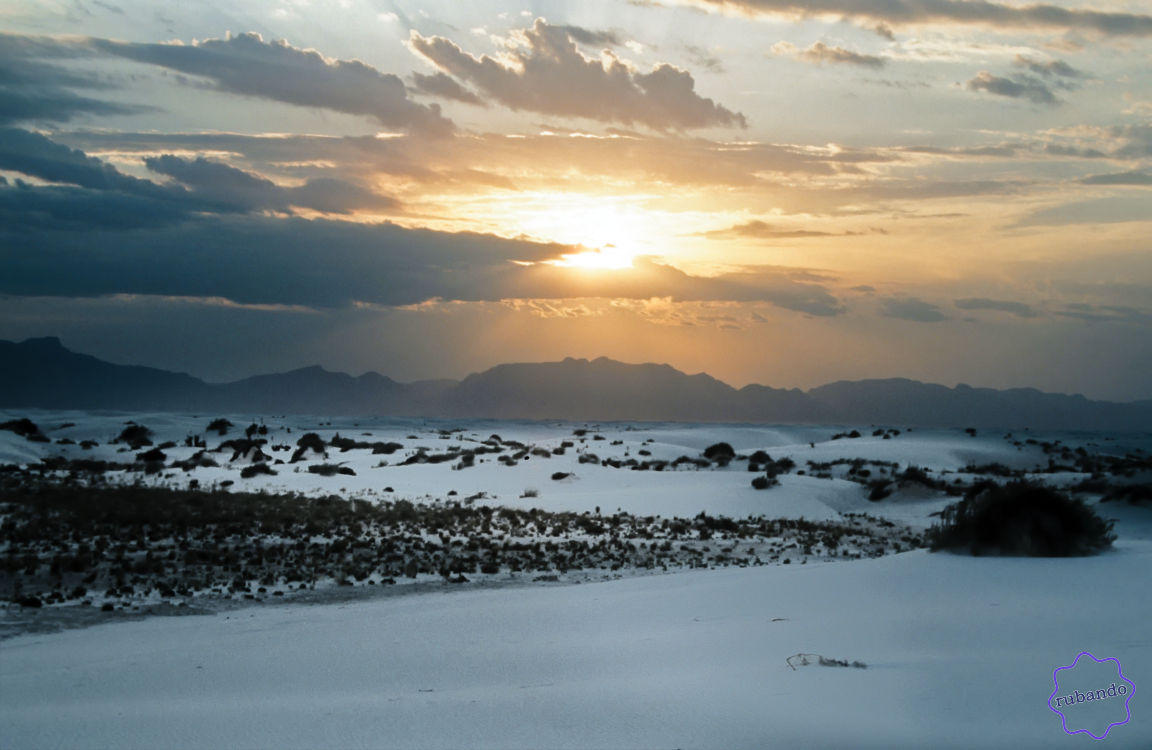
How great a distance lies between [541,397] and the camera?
17675cm

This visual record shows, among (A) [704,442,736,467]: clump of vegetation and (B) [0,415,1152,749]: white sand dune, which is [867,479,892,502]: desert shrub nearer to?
(A) [704,442,736,467]: clump of vegetation

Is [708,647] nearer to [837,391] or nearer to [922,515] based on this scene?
[922,515]

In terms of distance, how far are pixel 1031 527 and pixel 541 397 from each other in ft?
544

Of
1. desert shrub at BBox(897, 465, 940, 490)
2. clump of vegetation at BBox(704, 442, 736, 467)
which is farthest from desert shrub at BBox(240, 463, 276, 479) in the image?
desert shrub at BBox(897, 465, 940, 490)

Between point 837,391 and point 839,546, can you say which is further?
point 837,391

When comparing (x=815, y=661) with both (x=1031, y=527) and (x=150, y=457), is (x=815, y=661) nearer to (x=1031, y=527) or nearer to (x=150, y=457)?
(x=1031, y=527)

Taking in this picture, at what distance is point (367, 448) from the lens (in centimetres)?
5425

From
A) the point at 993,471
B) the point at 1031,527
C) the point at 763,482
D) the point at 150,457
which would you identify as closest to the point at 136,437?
the point at 150,457

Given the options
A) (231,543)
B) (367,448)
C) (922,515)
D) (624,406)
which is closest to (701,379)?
(624,406)

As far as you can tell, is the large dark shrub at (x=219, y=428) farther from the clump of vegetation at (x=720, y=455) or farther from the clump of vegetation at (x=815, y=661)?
the clump of vegetation at (x=815, y=661)

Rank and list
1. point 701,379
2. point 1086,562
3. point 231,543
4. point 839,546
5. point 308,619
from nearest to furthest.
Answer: point 1086,562 < point 308,619 < point 231,543 < point 839,546 < point 701,379

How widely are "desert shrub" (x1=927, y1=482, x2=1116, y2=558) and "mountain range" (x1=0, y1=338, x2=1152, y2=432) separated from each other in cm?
13161

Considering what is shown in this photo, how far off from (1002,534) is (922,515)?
1811 centimetres

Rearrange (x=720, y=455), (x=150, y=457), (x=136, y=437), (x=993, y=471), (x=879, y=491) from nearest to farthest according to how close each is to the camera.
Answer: (x=879, y=491) < (x=150, y=457) < (x=993, y=471) < (x=720, y=455) < (x=136, y=437)
